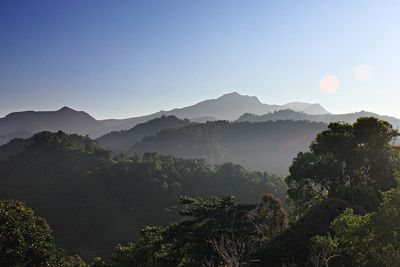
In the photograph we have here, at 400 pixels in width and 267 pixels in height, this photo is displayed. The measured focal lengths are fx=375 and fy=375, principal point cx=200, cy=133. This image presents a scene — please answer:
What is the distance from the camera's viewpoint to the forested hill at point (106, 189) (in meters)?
85.2

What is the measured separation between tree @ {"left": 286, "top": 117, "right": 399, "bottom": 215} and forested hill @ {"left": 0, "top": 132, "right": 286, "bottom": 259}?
196 ft

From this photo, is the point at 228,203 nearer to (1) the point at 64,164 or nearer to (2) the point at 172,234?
(2) the point at 172,234

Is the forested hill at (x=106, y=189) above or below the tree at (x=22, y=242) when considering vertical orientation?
below

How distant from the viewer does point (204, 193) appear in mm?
104125

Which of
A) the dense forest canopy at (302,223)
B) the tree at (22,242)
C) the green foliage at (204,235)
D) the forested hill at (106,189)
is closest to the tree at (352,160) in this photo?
the dense forest canopy at (302,223)

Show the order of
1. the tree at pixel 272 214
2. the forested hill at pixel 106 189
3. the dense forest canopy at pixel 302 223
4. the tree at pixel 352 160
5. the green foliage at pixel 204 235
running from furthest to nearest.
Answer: the forested hill at pixel 106 189
the tree at pixel 272 214
the tree at pixel 352 160
the green foliage at pixel 204 235
the dense forest canopy at pixel 302 223

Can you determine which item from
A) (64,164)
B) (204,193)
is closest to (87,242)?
(204,193)

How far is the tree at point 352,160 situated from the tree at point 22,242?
726 inches

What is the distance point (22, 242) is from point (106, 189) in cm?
8079

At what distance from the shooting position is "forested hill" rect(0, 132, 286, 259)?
85.2 m

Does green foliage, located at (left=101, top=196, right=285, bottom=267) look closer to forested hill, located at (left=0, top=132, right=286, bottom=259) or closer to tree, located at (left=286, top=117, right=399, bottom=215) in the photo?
tree, located at (left=286, top=117, right=399, bottom=215)

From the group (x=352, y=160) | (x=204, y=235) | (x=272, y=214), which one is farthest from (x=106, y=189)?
(x=204, y=235)

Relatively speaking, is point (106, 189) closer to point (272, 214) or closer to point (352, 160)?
point (272, 214)

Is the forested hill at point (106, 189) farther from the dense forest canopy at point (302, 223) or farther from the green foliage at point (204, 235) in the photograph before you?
the green foliage at point (204, 235)
